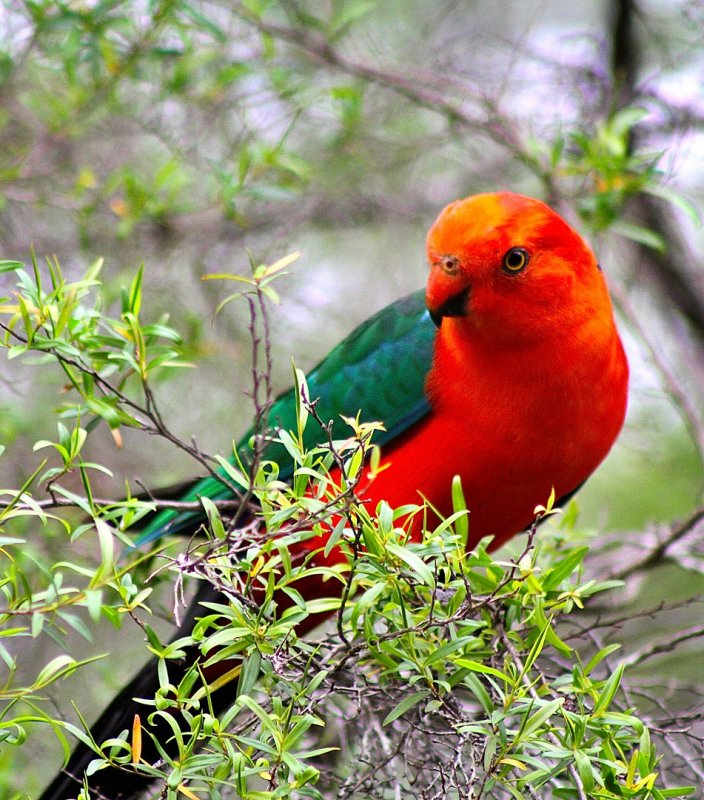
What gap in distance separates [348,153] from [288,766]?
3261mm

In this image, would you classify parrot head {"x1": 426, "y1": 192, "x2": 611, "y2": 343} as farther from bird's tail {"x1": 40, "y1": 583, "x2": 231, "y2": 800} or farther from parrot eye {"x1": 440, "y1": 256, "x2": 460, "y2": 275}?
bird's tail {"x1": 40, "y1": 583, "x2": 231, "y2": 800}

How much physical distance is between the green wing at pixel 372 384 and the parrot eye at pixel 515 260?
525 millimetres

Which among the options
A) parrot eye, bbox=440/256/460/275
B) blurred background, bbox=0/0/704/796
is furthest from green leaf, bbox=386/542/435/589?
blurred background, bbox=0/0/704/796

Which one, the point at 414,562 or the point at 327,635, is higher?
the point at 414,562

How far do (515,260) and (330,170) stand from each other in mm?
2210

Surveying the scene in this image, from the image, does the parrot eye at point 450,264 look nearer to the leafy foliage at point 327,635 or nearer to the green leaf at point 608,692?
the leafy foliage at point 327,635

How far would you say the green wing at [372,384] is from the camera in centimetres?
310

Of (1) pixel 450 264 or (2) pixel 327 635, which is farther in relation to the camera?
(1) pixel 450 264

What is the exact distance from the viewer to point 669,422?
4.57 metres

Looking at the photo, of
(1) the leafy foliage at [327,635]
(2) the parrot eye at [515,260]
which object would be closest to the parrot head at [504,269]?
(2) the parrot eye at [515,260]

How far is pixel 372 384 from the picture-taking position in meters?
3.25

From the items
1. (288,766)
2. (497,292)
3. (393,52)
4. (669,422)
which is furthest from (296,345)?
Result: (288,766)

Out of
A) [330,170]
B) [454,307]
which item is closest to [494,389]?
[454,307]

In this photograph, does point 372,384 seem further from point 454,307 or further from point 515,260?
point 515,260
